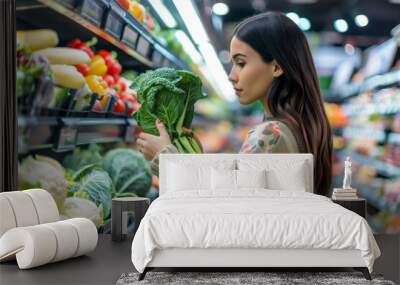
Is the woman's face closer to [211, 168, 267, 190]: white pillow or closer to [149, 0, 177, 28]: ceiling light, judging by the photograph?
[149, 0, 177, 28]: ceiling light

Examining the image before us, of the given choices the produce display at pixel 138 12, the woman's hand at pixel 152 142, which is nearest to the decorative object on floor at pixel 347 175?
the woman's hand at pixel 152 142

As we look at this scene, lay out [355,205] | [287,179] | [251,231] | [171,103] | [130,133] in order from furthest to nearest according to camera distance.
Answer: [130,133] → [171,103] → [355,205] → [287,179] → [251,231]

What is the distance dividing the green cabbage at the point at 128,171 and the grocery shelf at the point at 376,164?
2.21m

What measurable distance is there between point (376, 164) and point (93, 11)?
3.55m

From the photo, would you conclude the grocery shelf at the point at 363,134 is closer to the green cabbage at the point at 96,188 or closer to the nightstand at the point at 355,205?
the nightstand at the point at 355,205

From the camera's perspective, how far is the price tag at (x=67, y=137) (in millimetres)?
7172

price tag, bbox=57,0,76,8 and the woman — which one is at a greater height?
price tag, bbox=57,0,76,8

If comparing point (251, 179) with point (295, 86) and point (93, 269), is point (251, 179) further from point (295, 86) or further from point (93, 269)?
point (93, 269)

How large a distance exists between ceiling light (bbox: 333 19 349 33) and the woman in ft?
1.37

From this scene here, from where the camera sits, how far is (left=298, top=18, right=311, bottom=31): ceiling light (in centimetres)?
713

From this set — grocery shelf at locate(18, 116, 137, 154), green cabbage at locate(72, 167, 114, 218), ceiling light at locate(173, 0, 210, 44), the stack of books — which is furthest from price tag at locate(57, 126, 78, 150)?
the stack of books

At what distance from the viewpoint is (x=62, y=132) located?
23.5ft

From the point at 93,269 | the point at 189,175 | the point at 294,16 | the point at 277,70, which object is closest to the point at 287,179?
the point at 189,175

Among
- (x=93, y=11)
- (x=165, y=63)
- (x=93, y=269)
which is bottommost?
(x=93, y=269)
